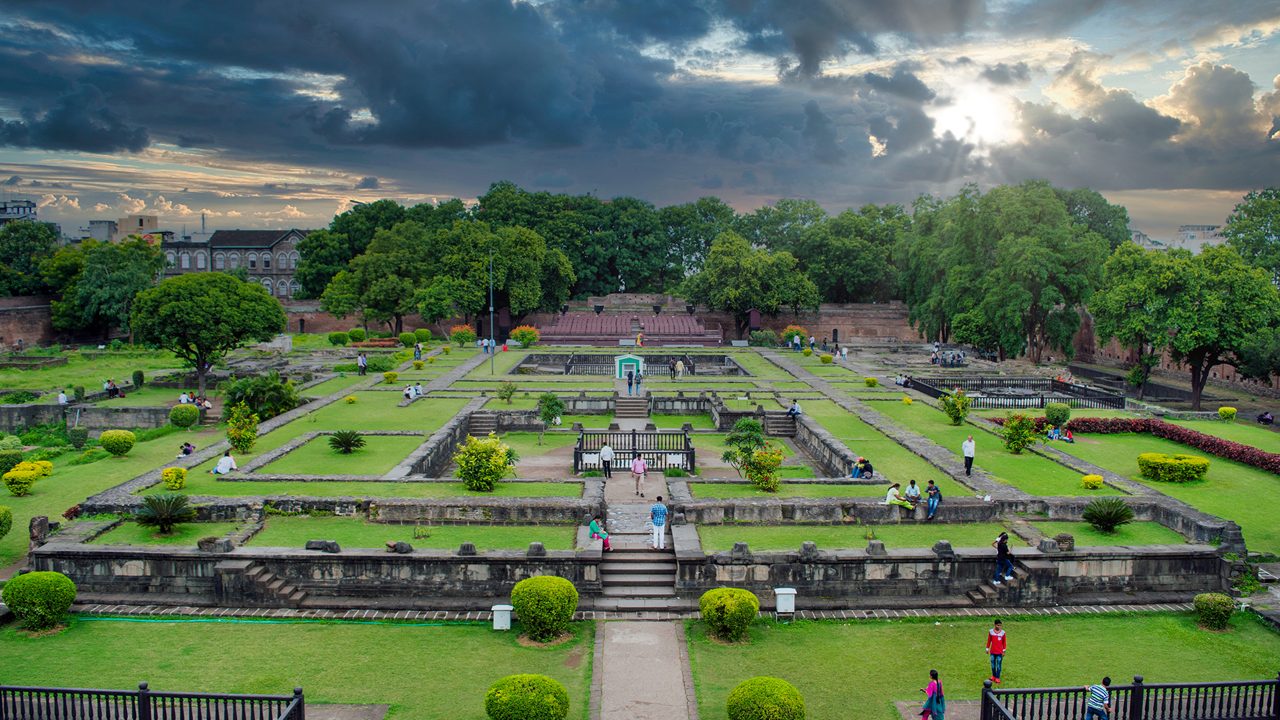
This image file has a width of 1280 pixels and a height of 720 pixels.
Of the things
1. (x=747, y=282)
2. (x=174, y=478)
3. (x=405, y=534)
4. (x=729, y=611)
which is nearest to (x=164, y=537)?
(x=174, y=478)

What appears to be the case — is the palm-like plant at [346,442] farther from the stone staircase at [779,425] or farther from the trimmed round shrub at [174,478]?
the stone staircase at [779,425]

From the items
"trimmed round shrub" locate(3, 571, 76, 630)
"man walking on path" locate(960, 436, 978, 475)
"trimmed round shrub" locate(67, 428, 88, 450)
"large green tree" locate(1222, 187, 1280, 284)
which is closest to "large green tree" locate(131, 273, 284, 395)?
"trimmed round shrub" locate(67, 428, 88, 450)

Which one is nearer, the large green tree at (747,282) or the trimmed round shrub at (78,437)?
the trimmed round shrub at (78,437)

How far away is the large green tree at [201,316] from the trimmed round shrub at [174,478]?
16.2 m

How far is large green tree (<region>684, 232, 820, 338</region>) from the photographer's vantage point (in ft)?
193

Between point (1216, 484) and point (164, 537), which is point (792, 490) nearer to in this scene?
point (1216, 484)

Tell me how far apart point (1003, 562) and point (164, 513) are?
51.9 feet

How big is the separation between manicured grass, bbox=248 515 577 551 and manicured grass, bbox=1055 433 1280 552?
14.0m

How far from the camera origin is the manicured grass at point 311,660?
1216 centimetres

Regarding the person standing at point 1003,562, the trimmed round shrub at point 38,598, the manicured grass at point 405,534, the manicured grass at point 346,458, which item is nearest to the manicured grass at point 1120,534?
the person standing at point 1003,562

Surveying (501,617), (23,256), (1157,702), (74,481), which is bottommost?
(1157,702)

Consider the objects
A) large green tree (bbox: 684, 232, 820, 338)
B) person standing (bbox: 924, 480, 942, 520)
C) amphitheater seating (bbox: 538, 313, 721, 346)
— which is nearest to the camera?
person standing (bbox: 924, 480, 942, 520)

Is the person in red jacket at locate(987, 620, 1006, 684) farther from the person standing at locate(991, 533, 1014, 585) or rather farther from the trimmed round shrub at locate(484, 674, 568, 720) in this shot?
the trimmed round shrub at locate(484, 674, 568, 720)

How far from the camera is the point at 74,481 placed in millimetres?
22953
